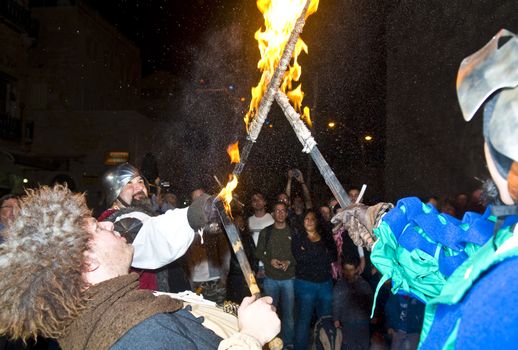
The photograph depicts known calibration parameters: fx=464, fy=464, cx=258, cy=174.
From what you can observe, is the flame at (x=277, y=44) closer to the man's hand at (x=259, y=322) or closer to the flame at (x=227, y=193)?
the flame at (x=227, y=193)

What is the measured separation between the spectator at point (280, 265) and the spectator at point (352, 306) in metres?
0.75

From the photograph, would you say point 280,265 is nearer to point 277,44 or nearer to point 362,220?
point 277,44

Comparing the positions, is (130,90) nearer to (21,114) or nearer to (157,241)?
(21,114)

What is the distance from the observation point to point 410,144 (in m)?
12.5

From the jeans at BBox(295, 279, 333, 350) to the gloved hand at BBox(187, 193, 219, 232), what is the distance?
12.0 ft

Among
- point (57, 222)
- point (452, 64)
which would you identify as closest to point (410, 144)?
point (452, 64)

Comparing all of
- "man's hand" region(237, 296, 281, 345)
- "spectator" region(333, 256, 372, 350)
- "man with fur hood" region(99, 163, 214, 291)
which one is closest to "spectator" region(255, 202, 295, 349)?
"spectator" region(333, 256, 372, 350)

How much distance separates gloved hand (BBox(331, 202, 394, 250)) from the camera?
244 centimetres

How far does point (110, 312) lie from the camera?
1940 millimetres

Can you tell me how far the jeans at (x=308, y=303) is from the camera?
6684 millimetres

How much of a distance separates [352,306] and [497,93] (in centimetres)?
546

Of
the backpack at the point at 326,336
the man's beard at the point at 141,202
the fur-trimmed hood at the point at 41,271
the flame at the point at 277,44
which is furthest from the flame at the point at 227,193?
the backpack at the point at 326,336

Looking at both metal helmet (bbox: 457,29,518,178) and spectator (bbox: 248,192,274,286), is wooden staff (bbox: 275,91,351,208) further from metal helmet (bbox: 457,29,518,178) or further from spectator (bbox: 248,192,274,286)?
spectator (bbox: 248,192,274,286)

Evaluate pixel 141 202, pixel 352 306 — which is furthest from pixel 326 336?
pixel 141 202
